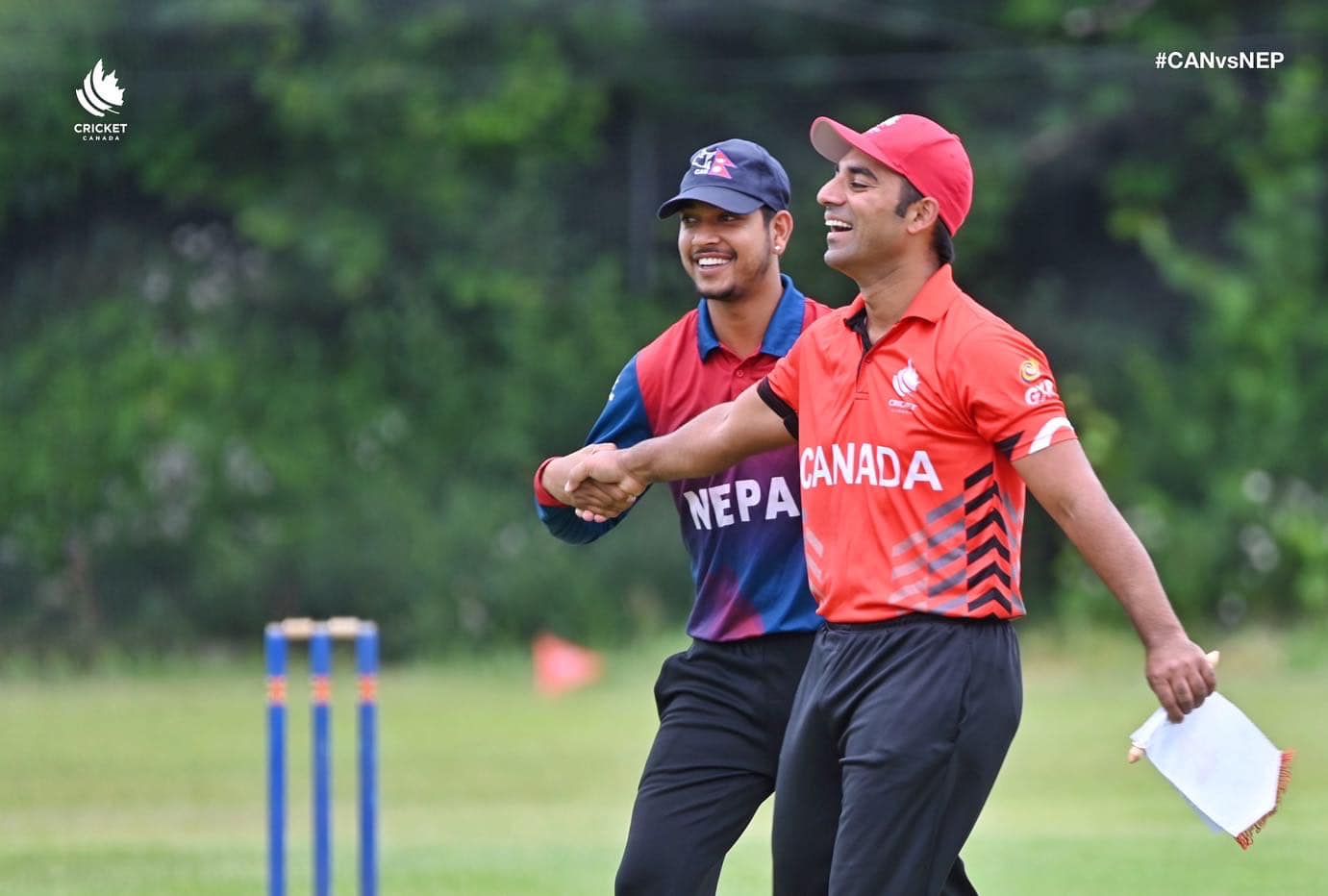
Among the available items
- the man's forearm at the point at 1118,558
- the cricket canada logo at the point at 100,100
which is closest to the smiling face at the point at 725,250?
the man's forearm at the point at 1118,558

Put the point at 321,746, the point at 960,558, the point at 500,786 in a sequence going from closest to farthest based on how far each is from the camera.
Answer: the point at 960,558, the point at 321,746, the point at 500,786

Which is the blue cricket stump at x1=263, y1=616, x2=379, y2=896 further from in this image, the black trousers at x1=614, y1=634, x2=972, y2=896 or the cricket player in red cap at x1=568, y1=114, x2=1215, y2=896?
the cricket player in red cap at x1=568, y1=114, x2=1215, y2=896

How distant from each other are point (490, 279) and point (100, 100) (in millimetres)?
3698

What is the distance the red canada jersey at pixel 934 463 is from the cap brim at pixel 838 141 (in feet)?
0.94

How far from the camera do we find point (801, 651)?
15.9 feet

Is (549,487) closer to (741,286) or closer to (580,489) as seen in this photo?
(580,489)

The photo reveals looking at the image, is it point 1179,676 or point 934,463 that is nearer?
point 1179,676

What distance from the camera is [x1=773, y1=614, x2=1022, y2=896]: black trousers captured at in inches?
159

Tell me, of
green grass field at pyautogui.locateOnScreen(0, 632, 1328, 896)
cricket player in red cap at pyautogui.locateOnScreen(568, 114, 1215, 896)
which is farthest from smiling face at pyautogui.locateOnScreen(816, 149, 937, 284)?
green grass field at pyautogui.locateOnScreen(0, 632, 1328, 896)

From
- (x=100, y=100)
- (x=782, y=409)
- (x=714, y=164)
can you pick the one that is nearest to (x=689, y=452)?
(x=782, y=409)

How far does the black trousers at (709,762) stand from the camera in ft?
15.3

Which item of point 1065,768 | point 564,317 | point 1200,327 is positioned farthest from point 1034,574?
point 1065,768

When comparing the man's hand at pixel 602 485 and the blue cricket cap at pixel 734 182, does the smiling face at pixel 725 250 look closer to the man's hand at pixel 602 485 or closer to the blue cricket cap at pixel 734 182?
the blue cricket cap at pixel 734 182

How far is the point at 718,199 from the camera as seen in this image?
4.96 meters
